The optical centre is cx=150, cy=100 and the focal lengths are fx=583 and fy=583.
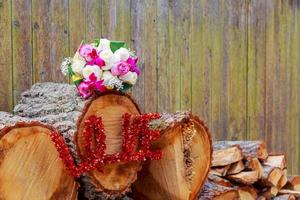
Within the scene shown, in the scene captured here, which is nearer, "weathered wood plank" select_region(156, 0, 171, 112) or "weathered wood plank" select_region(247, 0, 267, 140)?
"weathered wood plank" select_region(156, 0, 171, 112)

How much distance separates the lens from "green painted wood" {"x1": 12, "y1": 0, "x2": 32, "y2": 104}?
2844 mm

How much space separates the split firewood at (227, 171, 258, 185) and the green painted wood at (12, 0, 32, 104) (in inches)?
44.4

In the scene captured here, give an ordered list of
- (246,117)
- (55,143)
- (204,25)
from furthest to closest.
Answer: (246,117), (204,25), (55,143)

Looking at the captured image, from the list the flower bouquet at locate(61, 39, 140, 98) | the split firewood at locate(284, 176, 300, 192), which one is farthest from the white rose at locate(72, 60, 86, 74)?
the split firewood at locate(284, 176, 300, 192)

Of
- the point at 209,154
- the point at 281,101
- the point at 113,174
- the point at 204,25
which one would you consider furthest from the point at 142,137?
the point at 281,101

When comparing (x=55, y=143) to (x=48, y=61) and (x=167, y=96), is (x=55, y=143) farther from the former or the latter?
(x=167, y=96)

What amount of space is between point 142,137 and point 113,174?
19 centimetres

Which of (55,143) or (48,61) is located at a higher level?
(48,61)

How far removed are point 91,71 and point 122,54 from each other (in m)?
0.14

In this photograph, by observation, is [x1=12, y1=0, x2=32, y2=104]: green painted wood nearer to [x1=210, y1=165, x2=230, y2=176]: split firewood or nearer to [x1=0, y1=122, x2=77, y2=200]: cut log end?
Result: [x1=0, y1=122, x2=77, y2=200]: cut log end

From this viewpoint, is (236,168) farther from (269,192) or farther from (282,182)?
(282,182)

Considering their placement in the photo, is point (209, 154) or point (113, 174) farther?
point (209, 154)

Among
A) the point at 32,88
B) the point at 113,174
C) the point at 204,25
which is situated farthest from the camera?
the point at 204,25

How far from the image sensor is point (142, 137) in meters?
2.30
